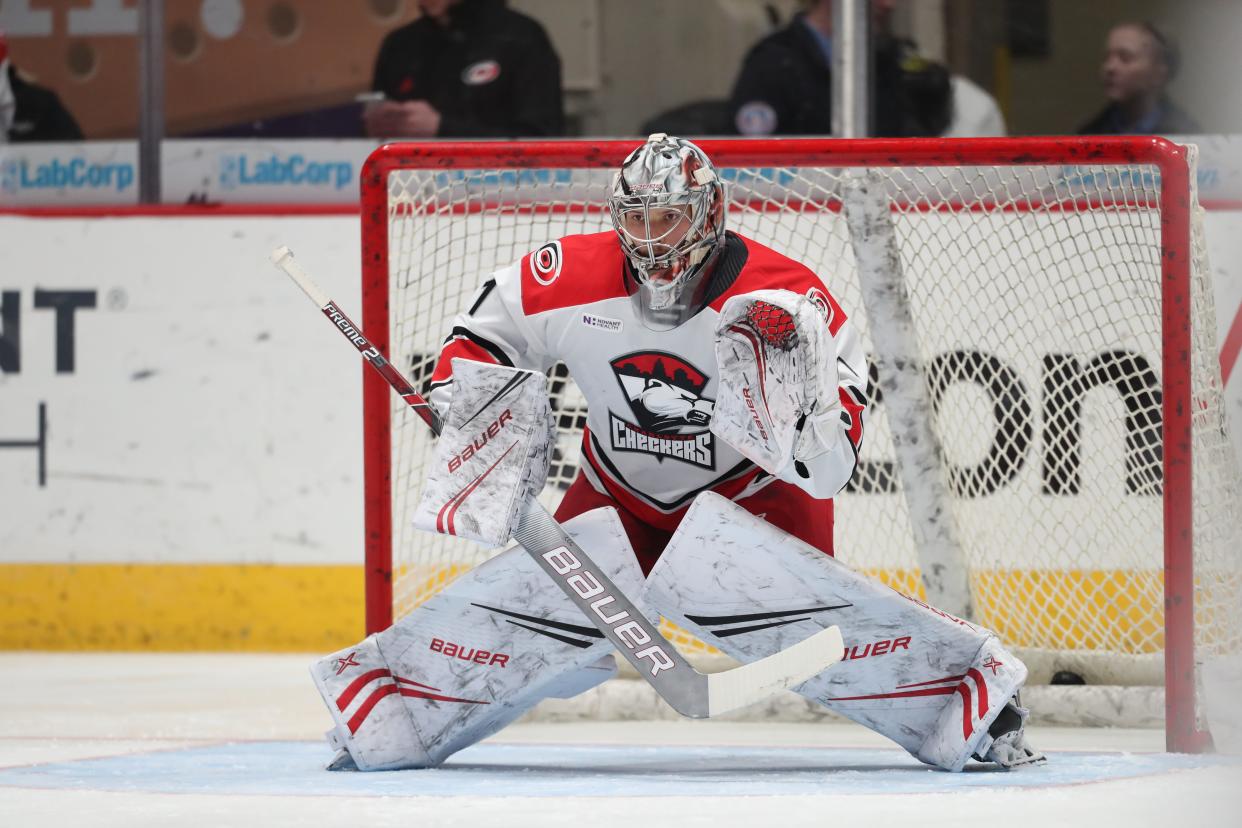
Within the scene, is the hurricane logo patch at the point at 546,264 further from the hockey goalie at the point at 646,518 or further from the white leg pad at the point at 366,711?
the white leg pad at the point at 366,711

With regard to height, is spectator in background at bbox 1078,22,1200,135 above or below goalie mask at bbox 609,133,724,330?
above

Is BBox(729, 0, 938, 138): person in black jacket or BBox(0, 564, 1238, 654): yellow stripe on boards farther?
BBox(0, 564, 1238, 654): yellow stripe on boards

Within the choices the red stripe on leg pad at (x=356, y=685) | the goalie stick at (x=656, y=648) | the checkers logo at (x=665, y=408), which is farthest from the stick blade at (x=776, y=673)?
the red stripe on leg pad at (x=356, y=685)

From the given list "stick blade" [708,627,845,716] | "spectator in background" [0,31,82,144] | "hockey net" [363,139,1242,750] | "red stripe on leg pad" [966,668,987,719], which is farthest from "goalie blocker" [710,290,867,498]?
"spectator in background" [0,31,82,144]

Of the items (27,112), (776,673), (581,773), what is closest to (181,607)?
(27,112)

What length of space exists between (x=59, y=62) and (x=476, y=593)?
9.90 feet

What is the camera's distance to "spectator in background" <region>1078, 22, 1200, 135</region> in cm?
500

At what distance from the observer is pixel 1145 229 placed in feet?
12.0

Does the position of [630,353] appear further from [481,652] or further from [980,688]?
[980,688]

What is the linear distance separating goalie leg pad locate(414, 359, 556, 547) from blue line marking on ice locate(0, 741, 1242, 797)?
402 mm

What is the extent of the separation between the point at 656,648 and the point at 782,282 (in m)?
0.61

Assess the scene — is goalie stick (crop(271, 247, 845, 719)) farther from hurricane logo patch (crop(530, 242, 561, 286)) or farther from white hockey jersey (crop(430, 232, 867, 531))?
hurricane logo patch (crop(530, 242, 561, 286))

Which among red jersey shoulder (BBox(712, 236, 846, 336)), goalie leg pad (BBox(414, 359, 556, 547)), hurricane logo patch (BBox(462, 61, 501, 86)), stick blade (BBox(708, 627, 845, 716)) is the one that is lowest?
stick blade (BBox(708, 627, 845, 716))

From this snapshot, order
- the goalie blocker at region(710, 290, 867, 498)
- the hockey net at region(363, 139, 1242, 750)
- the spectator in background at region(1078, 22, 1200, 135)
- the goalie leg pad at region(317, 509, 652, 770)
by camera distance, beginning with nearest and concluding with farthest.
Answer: the goalie blocker at region(710, 290, 867, 498) → the goalie leg pad at region(317, 509, 652, 770) → the hockey net at region(363, 139, 1242, 750) → the spectator in background at region(1078, 22, 1200, 135)
